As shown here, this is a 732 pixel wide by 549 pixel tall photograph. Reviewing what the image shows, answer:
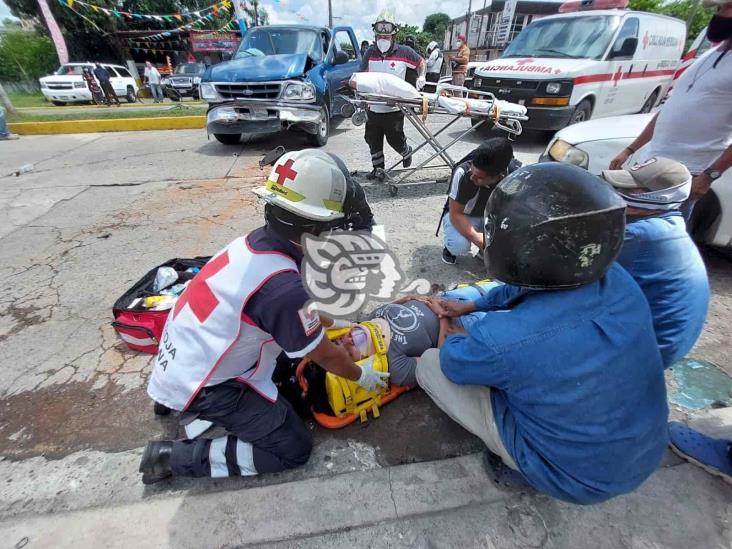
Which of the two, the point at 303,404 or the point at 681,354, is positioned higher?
the point at 681,354

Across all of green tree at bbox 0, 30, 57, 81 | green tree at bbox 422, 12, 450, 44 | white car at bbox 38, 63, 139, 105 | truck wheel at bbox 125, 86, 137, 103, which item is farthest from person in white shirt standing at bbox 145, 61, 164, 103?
green tree at bbox 422, 12, 450, 44

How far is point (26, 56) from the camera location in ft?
76.7

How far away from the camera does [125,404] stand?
2.02 meters

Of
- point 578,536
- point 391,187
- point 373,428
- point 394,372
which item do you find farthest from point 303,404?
point 391,187

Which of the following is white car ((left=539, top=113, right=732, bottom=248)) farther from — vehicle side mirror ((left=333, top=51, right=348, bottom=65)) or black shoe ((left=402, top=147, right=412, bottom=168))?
vehicle side mirror ((left=333, top=51, right=348, bottom=65))

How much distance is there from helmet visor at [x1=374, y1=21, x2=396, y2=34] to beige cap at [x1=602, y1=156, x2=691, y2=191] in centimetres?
425

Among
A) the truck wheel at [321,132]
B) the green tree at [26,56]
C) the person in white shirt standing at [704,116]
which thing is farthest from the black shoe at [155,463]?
the green tree at [26,56]

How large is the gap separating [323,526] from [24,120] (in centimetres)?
1297

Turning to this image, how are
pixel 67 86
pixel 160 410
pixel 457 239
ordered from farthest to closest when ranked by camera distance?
pixel 67 86, pixel 457 239, pixel 160 410

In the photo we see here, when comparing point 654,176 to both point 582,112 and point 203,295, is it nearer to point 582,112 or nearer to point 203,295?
point 203,295

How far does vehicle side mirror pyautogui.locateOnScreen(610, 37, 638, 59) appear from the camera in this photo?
6.06 metres

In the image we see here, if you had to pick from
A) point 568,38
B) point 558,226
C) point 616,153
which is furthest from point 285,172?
point 568,38

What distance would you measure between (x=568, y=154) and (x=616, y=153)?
1.12 ft

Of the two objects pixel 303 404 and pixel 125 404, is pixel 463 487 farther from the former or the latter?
pixel 125 404
